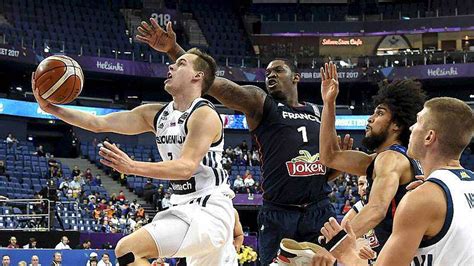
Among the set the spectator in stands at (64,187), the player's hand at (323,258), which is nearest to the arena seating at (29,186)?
the spectator in stands at (64,187)

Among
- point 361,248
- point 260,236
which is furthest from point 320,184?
point 361,248

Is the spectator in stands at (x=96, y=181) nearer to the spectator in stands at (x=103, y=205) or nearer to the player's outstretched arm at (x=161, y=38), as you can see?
the spectator in stands at (x=103, y=205)

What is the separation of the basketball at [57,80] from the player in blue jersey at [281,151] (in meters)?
0.68

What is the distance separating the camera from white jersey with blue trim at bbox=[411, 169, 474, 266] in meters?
3.22

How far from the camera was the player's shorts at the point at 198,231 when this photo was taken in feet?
16.5

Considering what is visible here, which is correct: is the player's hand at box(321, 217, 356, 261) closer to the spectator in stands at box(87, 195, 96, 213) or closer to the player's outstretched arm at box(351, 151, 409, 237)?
the player's outstretched arm at box(351, 151, 409, 237)

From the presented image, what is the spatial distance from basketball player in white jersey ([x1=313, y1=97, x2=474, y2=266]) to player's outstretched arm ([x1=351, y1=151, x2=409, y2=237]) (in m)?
1.21

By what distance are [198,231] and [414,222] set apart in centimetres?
222

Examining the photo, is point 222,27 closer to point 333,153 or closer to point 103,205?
point 103,205

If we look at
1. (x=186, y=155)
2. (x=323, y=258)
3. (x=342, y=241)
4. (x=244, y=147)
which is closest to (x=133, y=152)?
(x=244, y=147)

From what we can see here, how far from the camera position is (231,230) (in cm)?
542

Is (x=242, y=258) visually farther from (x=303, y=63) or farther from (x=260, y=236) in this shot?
(x=303, y=63)

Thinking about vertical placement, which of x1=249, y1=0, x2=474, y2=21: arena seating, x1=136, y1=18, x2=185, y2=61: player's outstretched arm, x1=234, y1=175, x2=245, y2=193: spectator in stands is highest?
x1=249, y1=0, x2=474, y2=21: arena seating

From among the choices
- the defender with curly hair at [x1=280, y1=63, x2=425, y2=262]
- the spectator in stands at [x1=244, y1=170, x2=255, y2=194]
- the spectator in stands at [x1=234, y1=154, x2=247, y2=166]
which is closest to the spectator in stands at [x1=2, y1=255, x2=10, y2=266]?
the defender with curly hair at [x1=280, y1=63, x2=425, y2=262]
